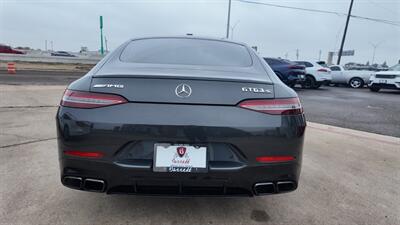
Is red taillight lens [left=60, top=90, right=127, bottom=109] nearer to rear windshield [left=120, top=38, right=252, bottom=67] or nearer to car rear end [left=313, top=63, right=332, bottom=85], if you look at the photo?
rear windshield [left=120, top=38, right=252, bottom=67]

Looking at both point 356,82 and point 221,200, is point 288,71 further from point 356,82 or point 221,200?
point 221,200

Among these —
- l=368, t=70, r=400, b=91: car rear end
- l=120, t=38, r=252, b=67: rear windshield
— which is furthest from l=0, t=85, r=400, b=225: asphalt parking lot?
l=368, t=70, r=400, b=91: car rear end

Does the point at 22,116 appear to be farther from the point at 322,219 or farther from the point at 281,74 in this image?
the point at 281,74

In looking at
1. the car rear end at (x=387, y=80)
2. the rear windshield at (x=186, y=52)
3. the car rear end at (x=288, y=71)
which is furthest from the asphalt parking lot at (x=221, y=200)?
the car rear end at (x=387, y=80)

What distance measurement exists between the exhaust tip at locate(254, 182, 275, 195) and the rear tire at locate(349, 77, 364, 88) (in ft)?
68.5

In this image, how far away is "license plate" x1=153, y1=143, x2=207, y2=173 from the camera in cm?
220

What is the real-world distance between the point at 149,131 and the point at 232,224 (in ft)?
3.39

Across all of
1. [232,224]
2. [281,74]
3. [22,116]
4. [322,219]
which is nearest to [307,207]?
[322,219]

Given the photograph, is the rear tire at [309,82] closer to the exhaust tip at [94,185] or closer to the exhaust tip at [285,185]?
the exhaust tip at [285,185]

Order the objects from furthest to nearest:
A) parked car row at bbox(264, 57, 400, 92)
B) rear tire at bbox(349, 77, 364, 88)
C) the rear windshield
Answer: rear tire at bbox(349, 77, 364, 88)
parked car row at bbox(264, 57, 400, 92)
the rear windshield

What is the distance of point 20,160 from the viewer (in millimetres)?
3961

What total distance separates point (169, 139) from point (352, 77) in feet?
70.2

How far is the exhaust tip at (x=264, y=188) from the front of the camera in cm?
234

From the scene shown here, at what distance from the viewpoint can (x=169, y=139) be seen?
2.19m
